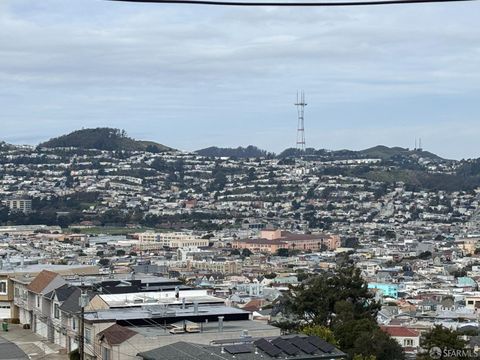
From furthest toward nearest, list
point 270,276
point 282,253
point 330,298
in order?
point 282,253, point 270,276, point 330,298

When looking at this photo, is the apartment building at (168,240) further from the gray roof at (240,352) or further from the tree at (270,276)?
the gray roof at (240,352)

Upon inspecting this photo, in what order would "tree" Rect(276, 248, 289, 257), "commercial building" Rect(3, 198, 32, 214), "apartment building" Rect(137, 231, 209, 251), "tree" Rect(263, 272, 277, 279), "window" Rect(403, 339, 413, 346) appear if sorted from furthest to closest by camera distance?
1. "commercial building" Rect(3, 198, 32, 214)
2. "apartment building" Rect(137, 231, 209, 251)
3. "tree" Rect(276, 248, 289, 257)
4. "tree" Rect(263, 272, 277, 279)
5. "window" Rect(403, 339, 413, 346)

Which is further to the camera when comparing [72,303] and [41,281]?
[41,281]

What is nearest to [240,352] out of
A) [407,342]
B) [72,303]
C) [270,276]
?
[72,303]

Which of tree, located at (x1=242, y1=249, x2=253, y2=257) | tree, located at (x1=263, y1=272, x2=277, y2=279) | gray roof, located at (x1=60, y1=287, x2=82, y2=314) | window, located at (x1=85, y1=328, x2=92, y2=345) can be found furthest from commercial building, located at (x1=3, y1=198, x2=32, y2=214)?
window, located at (x1=85, y1=328, x2=92, y2=345)

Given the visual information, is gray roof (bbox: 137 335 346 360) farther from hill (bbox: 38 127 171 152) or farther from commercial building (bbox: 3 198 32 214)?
hill (bbox: 38 127 171 152)

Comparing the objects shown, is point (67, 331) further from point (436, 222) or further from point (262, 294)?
point (436, 222)

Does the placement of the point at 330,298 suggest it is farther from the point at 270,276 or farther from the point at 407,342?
the point at 270,276

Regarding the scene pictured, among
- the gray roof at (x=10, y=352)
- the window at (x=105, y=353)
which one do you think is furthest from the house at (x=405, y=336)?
the window at (x=105, y=353)

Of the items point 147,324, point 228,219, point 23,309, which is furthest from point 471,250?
point 147,324
